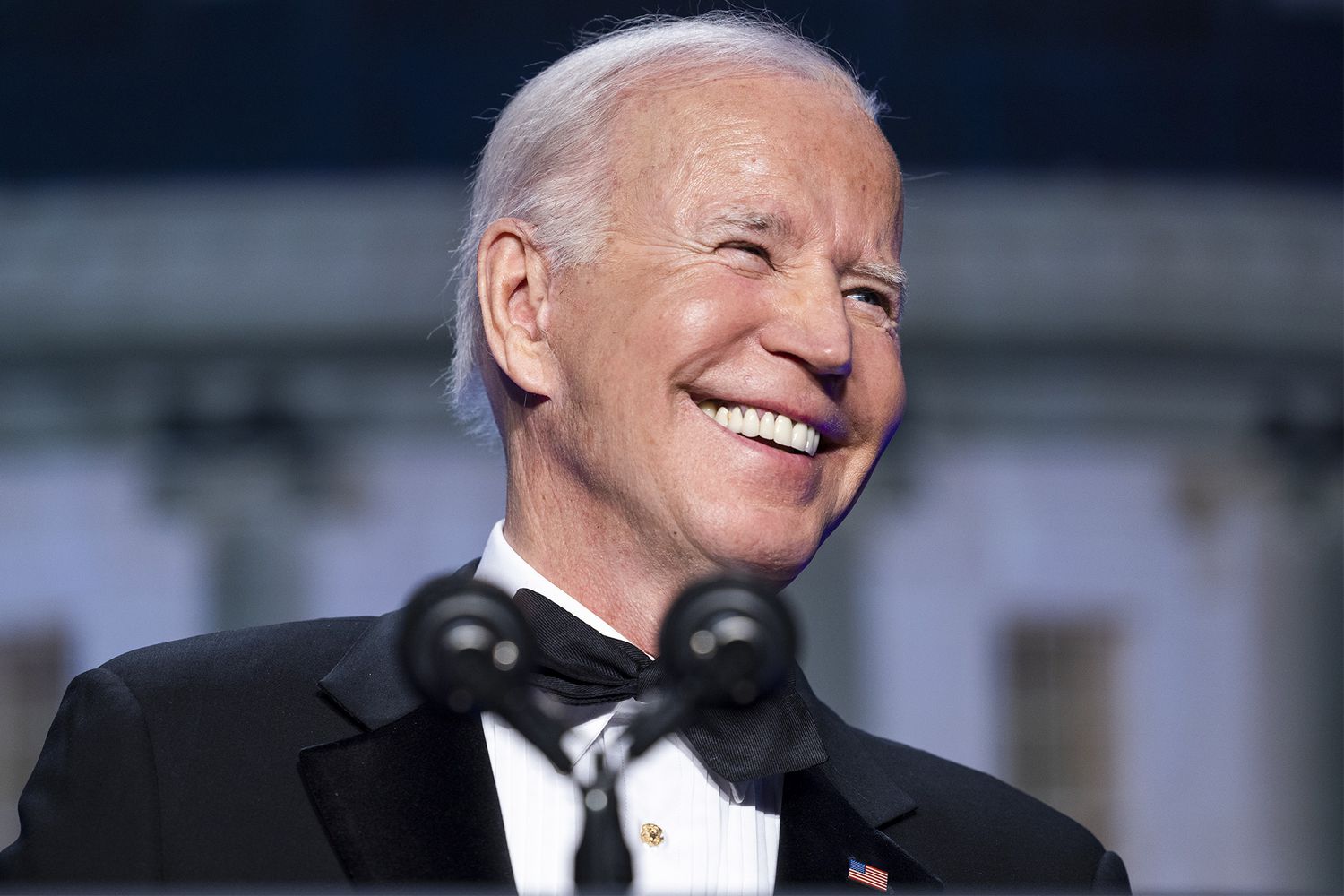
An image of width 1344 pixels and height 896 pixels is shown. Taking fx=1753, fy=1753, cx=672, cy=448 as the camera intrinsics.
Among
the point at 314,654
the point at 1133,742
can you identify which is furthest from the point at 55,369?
the point at 314,654

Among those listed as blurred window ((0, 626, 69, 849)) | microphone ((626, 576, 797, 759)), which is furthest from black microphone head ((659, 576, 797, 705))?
blurred window ((0, 626, 69, 849))

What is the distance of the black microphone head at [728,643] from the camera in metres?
1.38

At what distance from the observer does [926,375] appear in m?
9.68

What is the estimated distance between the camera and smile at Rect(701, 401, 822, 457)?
207 centimetres

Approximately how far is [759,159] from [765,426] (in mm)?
337

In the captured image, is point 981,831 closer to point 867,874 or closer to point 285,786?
point 867,874

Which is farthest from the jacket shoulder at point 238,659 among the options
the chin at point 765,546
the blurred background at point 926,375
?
the blurred background at point 926,375

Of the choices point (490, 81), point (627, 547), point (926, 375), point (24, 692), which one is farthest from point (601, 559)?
point (490, 81)

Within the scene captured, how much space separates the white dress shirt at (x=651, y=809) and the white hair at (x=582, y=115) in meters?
0.47

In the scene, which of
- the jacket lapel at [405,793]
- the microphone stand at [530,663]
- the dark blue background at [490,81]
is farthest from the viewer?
the dark blue background at [490,81]

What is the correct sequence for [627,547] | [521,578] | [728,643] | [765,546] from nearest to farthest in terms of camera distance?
[728,643] < [765,546] < [627,547] < [521,578]

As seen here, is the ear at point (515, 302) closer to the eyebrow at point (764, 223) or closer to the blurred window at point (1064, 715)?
the eyebrow at point (764, 223)

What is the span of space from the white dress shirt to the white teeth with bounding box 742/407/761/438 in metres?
0.31

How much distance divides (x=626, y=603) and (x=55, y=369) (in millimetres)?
8014
